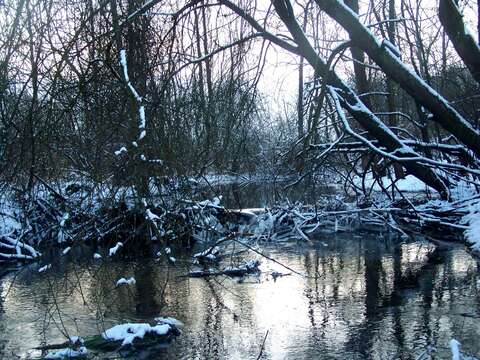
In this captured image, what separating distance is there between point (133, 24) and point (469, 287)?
20.4 feet

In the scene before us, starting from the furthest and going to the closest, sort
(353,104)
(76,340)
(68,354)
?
(353,104), (76,340), (68,354)

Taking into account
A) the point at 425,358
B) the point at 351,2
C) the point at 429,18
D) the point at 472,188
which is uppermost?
the point at 351,2

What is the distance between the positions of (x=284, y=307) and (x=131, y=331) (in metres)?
1.99

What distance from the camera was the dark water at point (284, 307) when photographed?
5715 millimetres

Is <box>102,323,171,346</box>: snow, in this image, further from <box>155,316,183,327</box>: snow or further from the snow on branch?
the snow on branch

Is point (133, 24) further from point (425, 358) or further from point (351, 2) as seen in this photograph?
point (351, 2)

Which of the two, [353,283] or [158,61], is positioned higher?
[158,61]

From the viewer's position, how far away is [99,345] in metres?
5.89

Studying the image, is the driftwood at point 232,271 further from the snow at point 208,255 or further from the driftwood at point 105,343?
the driftwood at point 105,343

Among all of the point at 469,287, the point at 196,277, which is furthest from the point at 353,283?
the point at 196,277

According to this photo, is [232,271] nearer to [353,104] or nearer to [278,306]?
[278,306]

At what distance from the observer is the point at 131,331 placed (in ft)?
19.9

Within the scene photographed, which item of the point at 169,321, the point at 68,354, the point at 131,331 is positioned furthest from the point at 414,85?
the point at 68,354

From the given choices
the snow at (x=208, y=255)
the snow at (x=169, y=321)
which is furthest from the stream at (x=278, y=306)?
the snow at (x=208, y=255)
